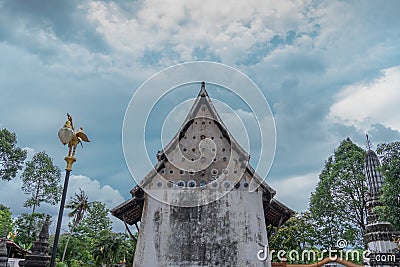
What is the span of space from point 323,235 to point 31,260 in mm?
20999

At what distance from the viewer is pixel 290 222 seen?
3075 centimetres

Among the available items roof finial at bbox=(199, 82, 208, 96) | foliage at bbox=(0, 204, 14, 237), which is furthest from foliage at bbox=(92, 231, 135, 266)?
roof finial at bbox=(199, 82, 208, 96)

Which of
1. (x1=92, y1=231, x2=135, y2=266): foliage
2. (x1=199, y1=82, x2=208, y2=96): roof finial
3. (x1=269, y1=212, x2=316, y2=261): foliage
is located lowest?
(x1=92, y1=231, x2=135, y2=266): foliage

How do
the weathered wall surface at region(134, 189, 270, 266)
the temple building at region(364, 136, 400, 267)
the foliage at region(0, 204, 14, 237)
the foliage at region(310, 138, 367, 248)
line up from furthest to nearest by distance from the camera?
1. the foliage at region(0, 204, 14, 237)
2. the foliage at region(310, 138, 367, 248)
3. the temple building at region(364, 136, 400, 267)
4. the weathered wall surface at region(134, 189, 270, 266)

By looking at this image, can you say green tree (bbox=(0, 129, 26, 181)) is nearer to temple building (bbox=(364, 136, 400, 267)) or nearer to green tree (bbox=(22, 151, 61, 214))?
green tree (bbox=(22, 151, 61, 214))

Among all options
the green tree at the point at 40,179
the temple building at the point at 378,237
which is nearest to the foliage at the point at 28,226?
the green tree at the point at 40,179

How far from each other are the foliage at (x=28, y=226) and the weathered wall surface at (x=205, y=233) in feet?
98.0

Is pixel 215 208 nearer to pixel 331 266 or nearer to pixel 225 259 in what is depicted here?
pixel 225 259

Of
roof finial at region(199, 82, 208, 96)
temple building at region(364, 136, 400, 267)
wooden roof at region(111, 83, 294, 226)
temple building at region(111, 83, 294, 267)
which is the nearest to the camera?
temple building at region(111, 83, 294, 267)

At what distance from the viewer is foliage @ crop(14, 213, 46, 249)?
3859 cm

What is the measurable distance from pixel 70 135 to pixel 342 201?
22.7 meters

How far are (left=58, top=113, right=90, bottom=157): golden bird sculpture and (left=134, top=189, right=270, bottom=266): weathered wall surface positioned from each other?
21.4 feet

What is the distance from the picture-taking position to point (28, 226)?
129 feet

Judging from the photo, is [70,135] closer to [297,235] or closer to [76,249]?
[297,235]
